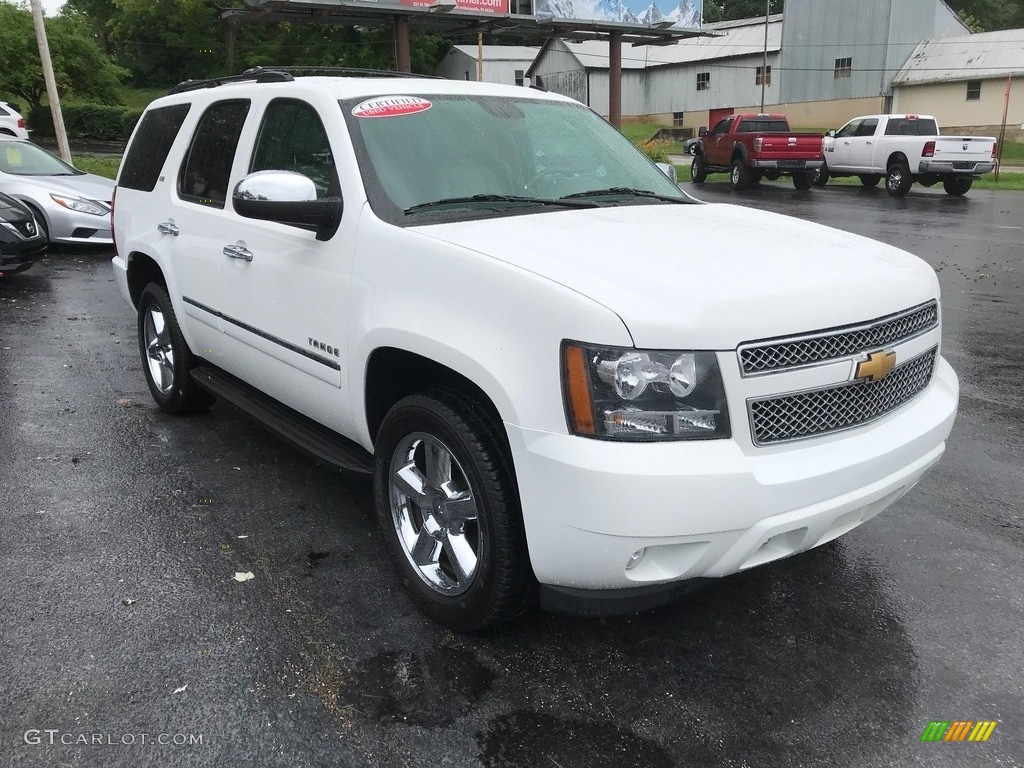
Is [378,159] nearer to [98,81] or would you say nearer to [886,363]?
[886,363]

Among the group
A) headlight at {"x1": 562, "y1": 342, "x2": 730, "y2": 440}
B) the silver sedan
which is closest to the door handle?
headlight at {"x1": 562, "y1": 342, "x2": 730, "y2": 440}

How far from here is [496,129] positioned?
394 centimetres

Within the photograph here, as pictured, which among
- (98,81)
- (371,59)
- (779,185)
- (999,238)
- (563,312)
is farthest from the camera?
(371,59)

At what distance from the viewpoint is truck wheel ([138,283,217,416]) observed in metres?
5.21

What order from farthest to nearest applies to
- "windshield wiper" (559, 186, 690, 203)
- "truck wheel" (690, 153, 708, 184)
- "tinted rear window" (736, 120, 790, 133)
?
"truck wheel" (690, 153, 708, 184), "tinted rear window" (736, 120, 790, 133), "windshield wiper" (559, 186, 690, 203)

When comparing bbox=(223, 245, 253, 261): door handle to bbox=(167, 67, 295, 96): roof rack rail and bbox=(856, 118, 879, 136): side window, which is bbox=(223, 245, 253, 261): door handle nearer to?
bbox=(167, 67, 295, 96): roof rack rail

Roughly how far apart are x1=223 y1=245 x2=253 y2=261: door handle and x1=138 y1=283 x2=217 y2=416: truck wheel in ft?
3.52

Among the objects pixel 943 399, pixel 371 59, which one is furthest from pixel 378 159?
pixel 371 59

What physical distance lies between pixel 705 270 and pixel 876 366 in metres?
0.62

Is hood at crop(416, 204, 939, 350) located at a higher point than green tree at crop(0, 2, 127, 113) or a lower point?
lower

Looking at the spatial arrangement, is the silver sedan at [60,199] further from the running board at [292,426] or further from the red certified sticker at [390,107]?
the red certified sticker at [390,107]

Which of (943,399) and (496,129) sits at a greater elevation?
(496,129)

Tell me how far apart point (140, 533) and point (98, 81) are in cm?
4790

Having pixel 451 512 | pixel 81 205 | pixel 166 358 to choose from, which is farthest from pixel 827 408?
pixel 81 205
